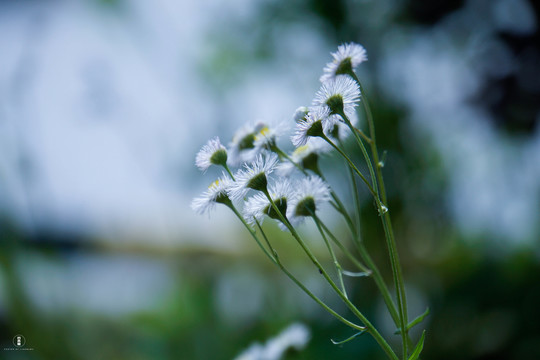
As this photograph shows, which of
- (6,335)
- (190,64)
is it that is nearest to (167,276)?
(6,335)

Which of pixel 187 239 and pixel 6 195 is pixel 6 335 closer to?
pixel 6 195

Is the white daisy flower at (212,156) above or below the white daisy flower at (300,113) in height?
above

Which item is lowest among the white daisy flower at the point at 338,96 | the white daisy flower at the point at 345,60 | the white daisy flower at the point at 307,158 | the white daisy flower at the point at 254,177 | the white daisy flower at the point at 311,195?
the white daisy flower at the point at 311,195

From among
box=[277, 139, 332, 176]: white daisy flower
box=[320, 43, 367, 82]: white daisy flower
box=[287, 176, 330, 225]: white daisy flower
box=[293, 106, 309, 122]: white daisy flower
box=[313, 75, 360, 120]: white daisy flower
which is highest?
box=[320, 43, 367, 82]: white daisy flower

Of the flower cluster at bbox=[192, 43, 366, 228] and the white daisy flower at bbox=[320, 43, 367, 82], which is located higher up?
the white daisy flower at bbox=[320, 43, 367, 82]
